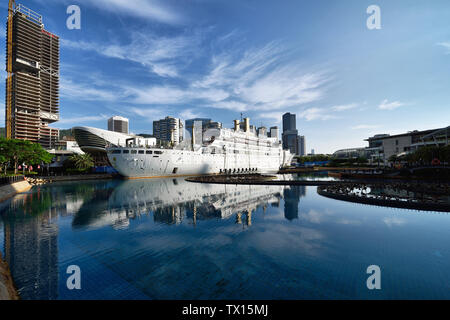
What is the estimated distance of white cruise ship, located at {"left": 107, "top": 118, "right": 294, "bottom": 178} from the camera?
4156 centimetres

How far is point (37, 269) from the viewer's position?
21.6ft

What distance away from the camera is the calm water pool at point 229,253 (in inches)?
214

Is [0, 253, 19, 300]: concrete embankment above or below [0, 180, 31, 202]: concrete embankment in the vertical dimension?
below

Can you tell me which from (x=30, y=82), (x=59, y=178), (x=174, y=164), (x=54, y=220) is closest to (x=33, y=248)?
(x=54, y=220)

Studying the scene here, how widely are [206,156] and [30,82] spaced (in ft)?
366

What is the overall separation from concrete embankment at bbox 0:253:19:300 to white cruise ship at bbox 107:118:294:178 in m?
36.6

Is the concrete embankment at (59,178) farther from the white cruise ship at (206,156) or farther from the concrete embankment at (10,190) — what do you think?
the concrete embankment at (10,190)

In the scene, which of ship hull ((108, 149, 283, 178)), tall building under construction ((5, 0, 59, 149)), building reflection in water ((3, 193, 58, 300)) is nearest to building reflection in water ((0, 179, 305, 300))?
building reflection in water ((3, 193, 58, 300))

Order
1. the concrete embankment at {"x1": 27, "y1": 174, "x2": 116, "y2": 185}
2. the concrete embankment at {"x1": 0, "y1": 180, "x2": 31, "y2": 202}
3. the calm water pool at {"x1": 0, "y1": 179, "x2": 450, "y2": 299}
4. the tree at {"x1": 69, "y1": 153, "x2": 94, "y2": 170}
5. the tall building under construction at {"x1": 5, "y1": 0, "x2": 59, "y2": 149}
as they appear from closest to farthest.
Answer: the calm water pool at {"x1": 0, "y1": 179, "x2": 450, "y2": 299}, the concrete embankment at {"x1": 0, "y1": 180, "x2": 31, "y2": 202}, the concrete embankment at {"x1": 27, "y1": 174, "x2": 116, "y2": 185}, the tree at {"x1": 69, "y1": 153, "x2": 94, "y2": 170}, the tall building under construction at {"x1": 5, "y1": 0, "x2": 59, "y2": 149}

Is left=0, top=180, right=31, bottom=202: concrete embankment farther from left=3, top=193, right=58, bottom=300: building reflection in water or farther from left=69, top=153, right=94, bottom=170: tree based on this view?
left=69, top=153, right=94, bottom=170: tree

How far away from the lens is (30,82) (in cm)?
10031

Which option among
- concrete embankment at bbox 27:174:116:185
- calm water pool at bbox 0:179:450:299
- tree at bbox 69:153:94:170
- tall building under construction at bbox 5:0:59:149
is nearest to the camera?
calm water pool at bbox 0:179:450:299
